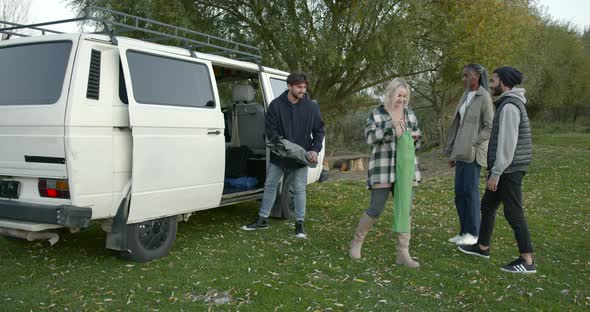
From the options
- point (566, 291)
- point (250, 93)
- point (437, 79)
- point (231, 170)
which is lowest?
point (566, 291)

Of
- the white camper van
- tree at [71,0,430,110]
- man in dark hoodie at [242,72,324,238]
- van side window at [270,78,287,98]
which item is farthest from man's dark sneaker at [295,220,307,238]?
tree at [71,0,430,110]

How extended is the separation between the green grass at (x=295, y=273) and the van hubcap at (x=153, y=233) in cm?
20

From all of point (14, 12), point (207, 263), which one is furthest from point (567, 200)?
point (14, 12)

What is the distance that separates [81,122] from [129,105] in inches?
18.6

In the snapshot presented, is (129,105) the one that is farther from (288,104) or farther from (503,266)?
(503,266)

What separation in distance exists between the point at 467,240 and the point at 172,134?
3.51 metres

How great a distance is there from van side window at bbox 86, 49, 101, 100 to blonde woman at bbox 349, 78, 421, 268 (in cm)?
250

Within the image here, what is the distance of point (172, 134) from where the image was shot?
16.4 ft

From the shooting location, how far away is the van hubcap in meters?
4.93

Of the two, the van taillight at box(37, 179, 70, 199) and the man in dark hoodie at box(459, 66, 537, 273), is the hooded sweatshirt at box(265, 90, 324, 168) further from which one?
the van taillight at box(37, 179, 70, 199)

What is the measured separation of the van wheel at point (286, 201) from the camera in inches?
277

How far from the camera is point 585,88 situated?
3378 cm

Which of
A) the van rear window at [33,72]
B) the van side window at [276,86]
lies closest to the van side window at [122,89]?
the van rear window at [33,72]

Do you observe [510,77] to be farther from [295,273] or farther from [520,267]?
[295,273]
